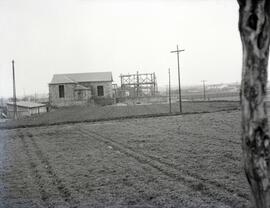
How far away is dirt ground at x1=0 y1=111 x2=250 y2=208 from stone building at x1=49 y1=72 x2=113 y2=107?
1845 inches

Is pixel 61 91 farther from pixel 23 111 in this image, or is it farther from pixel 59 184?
pixel 59 184

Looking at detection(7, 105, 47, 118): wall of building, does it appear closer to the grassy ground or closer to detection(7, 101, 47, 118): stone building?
detection(7, 101, 47, 118): stone building

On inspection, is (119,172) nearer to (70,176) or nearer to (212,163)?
(70,176)

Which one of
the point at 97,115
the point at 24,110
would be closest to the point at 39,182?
the point at 97,115

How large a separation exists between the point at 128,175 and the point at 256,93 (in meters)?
6.88

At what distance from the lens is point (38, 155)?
14234mm

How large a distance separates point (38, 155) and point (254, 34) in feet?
40.5

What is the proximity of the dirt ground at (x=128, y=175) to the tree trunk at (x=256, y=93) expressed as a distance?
3.46 metres

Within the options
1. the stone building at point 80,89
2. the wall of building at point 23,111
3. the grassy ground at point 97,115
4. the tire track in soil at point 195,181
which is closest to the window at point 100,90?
the stone building at point 80,89

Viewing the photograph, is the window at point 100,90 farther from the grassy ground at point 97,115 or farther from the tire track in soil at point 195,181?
the tire track in soil at point 195,181

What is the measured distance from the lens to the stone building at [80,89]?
62812 mm

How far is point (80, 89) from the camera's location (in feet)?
205

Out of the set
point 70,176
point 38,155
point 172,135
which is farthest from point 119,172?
point 172,135

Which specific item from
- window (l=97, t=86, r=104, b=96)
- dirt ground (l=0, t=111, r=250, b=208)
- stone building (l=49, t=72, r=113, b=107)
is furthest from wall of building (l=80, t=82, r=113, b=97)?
dirt ground (l=0, t=111, r=250, b=208)
